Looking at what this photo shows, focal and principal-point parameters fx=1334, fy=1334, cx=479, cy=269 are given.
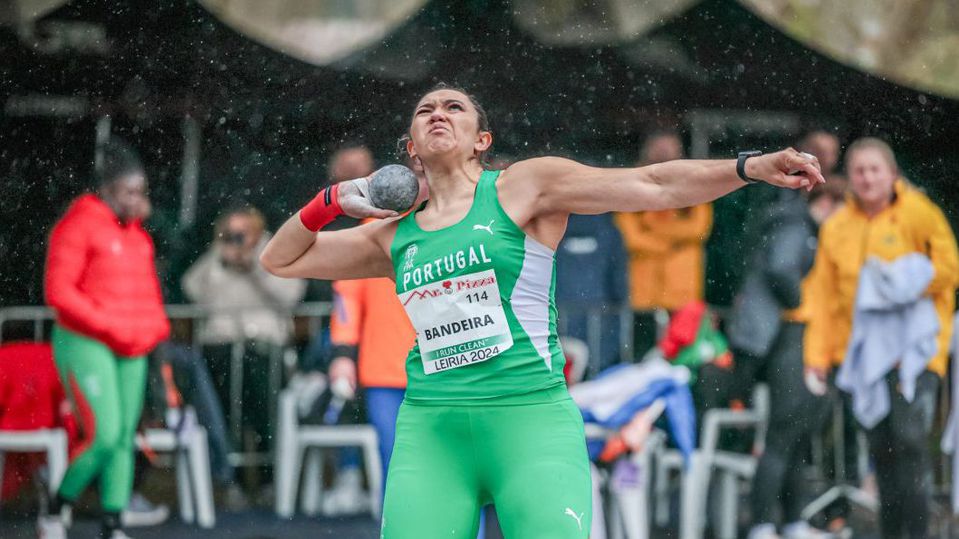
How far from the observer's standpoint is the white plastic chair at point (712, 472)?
6773 mm

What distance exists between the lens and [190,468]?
6758mm

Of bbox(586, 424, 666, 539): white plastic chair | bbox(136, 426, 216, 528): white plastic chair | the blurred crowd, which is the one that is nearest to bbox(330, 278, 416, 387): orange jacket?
the blurred crowd

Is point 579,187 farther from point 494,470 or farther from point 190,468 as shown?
point 190,468

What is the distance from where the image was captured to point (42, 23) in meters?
6.51

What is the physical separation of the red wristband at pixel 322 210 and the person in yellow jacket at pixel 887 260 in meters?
3.56

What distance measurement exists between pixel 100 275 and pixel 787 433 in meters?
3.47

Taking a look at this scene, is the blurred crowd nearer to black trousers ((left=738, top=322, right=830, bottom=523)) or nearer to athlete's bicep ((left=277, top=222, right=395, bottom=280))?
black trousers ((left=738, top=322, right=830, bottom=523))

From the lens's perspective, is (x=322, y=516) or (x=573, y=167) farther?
(x=322, y=516)

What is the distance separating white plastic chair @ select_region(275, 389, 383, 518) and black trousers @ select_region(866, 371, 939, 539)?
2542 mm

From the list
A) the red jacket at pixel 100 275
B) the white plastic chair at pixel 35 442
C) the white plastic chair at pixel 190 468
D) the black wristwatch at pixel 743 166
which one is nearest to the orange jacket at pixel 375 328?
the red jacket at pixel 100 275

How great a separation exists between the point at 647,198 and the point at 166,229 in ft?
12.5

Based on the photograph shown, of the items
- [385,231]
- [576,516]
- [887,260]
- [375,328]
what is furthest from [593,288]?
[576,516]

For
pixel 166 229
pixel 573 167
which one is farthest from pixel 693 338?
pixel 573 167

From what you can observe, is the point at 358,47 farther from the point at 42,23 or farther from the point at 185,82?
the point at 42,23
